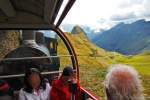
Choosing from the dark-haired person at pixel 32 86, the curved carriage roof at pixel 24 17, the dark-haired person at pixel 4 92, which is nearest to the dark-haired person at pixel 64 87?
the dark-haired person at pixel 32 86

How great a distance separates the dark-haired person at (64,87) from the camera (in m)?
4.88

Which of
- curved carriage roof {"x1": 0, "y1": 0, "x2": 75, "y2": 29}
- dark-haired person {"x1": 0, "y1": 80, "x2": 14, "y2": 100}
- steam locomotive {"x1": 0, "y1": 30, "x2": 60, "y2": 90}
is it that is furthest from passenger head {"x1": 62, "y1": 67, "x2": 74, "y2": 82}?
steam locomotive {"x1": 0, "y1": 30, "x2": 60, "y2": 90}

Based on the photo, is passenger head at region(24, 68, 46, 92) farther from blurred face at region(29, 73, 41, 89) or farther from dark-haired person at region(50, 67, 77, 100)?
dark-haired person at region(50, 67, 77, 100)

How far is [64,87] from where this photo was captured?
5.03m

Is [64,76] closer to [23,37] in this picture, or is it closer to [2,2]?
[2,2]

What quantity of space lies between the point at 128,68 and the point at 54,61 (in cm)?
561

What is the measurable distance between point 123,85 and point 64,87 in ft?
9.77

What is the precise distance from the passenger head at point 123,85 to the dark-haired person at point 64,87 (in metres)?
2.64

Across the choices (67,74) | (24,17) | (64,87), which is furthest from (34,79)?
(24,17)

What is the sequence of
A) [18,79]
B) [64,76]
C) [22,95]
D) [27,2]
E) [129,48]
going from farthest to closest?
[129,48] → [18,79] → [27,2] → [64,76] → [22,95]

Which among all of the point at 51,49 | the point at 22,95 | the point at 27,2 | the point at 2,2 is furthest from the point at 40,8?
the point at 51,49

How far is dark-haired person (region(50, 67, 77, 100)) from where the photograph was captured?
4875 mm

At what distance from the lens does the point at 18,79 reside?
699 cm

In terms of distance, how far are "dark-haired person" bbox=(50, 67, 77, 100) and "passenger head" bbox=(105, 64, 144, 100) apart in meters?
2.64
